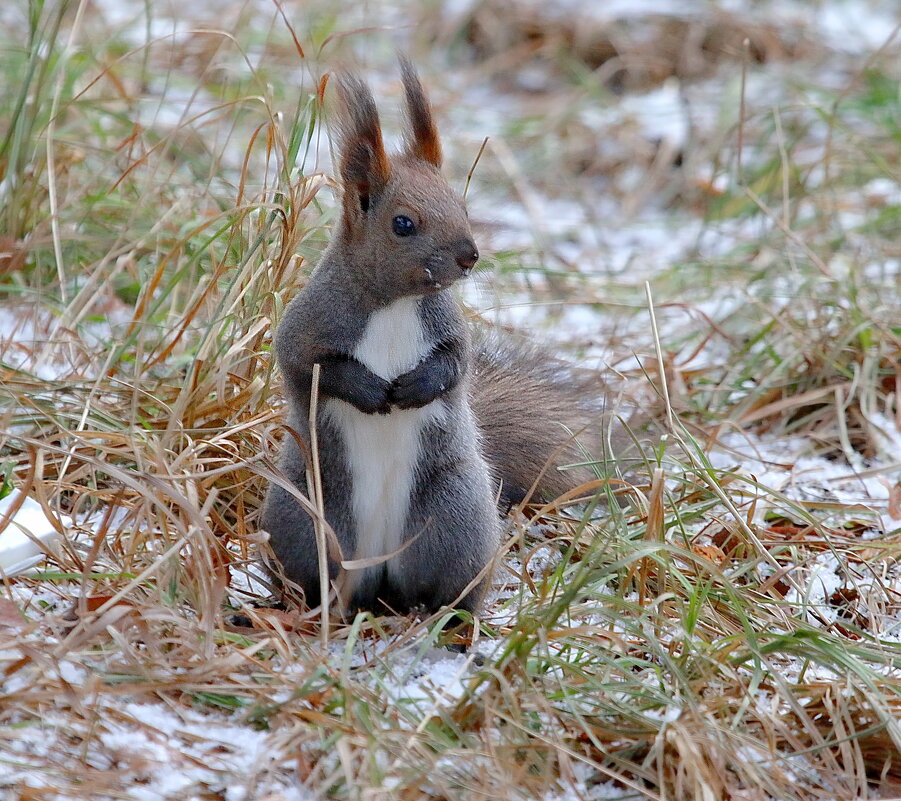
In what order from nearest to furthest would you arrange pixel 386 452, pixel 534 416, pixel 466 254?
pixel 466 254 < pixel 386 452 < pixel 534 416

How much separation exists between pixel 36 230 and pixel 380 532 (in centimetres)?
140

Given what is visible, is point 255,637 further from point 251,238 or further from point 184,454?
point 251,238

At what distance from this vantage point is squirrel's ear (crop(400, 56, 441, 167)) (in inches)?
85.0

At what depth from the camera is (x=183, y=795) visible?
1.65 metres

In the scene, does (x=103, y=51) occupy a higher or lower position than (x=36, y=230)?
higher

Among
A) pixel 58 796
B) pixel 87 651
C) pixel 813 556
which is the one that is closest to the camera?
pixel 58 796

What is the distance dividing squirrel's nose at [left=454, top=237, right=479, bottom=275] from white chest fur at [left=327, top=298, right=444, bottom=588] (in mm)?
130

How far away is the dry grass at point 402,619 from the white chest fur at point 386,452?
0.15 metres

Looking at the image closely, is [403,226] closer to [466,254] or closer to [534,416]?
[466,254]

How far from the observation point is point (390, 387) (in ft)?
6.88

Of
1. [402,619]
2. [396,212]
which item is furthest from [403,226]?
[402,619]

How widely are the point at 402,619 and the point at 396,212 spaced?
28.9 inches

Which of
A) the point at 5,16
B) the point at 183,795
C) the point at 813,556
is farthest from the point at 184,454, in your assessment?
the point at 5,16

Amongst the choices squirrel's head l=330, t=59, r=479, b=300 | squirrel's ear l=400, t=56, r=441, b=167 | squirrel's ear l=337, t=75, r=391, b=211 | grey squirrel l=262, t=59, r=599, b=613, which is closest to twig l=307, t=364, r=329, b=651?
grey squirrel l=262, t=59, r=599, b=613
